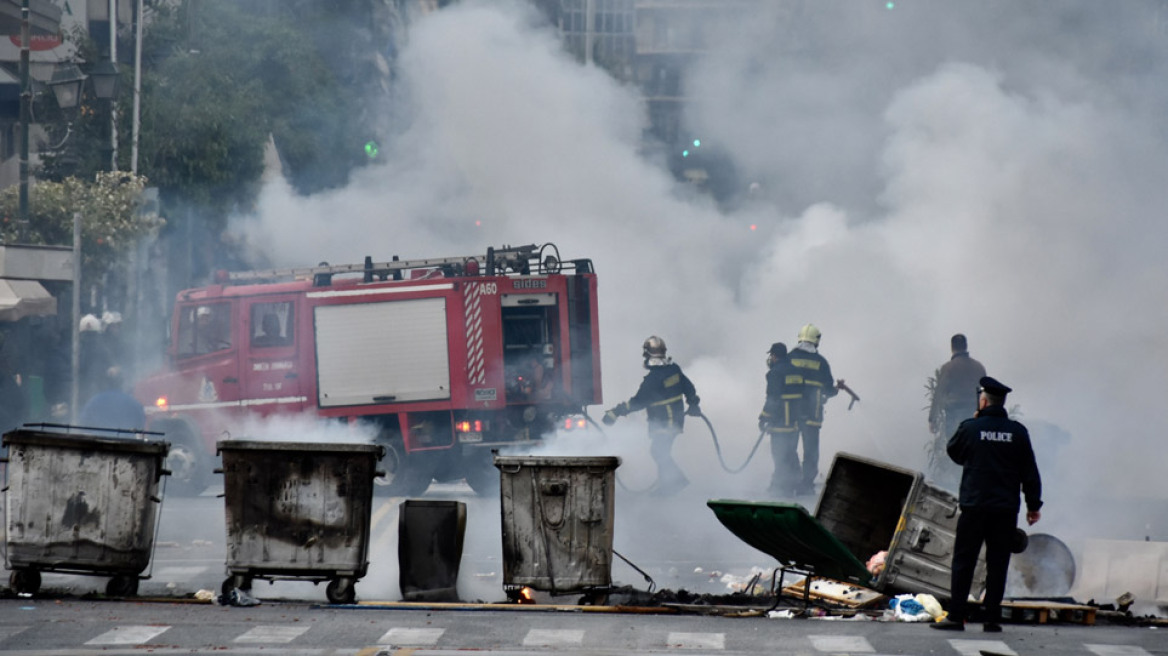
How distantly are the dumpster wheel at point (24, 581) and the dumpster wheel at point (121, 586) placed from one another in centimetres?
40

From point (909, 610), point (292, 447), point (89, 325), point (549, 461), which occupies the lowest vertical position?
point (909, 610)

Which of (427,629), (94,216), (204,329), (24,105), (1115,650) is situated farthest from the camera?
(94,216)

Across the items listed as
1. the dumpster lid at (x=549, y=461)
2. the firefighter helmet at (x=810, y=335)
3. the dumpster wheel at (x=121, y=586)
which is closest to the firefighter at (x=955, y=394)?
the firefighter helmet at (x=810, y=335)

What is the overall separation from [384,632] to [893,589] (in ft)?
9.50

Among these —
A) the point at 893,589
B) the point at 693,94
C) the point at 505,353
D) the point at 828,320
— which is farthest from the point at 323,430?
the point at 693,94

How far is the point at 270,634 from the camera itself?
809 cm

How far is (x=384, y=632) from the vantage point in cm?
821

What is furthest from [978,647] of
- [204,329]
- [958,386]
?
[204,329]

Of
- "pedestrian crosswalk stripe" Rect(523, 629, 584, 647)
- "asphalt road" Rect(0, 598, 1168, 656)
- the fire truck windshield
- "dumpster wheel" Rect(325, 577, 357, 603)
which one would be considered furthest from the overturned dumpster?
the fire truck windshield

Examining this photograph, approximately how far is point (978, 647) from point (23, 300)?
16.5 metres

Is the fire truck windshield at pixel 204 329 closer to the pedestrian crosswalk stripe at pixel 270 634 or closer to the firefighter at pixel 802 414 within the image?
the firefighter at pixel 802 414

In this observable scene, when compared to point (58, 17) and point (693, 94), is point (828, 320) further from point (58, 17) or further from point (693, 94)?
point (693, 94)

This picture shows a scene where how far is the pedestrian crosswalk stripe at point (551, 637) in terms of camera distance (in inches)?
313

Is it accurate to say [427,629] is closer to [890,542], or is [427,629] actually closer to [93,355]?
[890,542]
